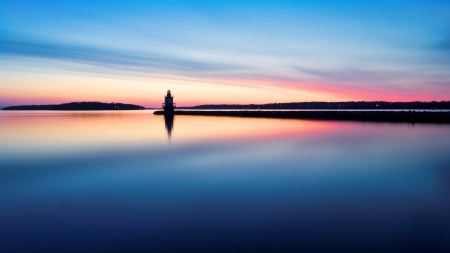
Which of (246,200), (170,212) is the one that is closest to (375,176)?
(246,200)

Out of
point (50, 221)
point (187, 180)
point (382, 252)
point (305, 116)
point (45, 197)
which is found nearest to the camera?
point (382, 252)

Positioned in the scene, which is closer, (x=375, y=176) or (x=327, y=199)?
(x=327, y=199)

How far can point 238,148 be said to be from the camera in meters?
12.0

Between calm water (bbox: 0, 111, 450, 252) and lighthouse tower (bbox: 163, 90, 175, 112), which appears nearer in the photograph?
calm water (bbox: 0, 111, 450, 252)

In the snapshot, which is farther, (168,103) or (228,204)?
(168,103)

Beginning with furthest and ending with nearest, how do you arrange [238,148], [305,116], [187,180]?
[305,116] < [238,148] < [187,180]

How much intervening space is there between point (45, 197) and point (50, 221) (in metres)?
1.50

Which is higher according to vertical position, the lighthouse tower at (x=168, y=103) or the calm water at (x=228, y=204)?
the lighthouse tower at (x=168, y=103)

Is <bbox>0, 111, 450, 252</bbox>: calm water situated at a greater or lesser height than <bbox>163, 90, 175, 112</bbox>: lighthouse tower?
lesser

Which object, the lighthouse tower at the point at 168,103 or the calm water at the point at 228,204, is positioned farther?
the lighthouse tower at the point at 168,103

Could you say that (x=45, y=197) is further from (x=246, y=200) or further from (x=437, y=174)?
(x=437, y=174)

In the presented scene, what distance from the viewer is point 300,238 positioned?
11.5ft

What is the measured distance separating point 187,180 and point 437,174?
5.43 meters

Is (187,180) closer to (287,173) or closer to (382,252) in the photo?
(287,173)
